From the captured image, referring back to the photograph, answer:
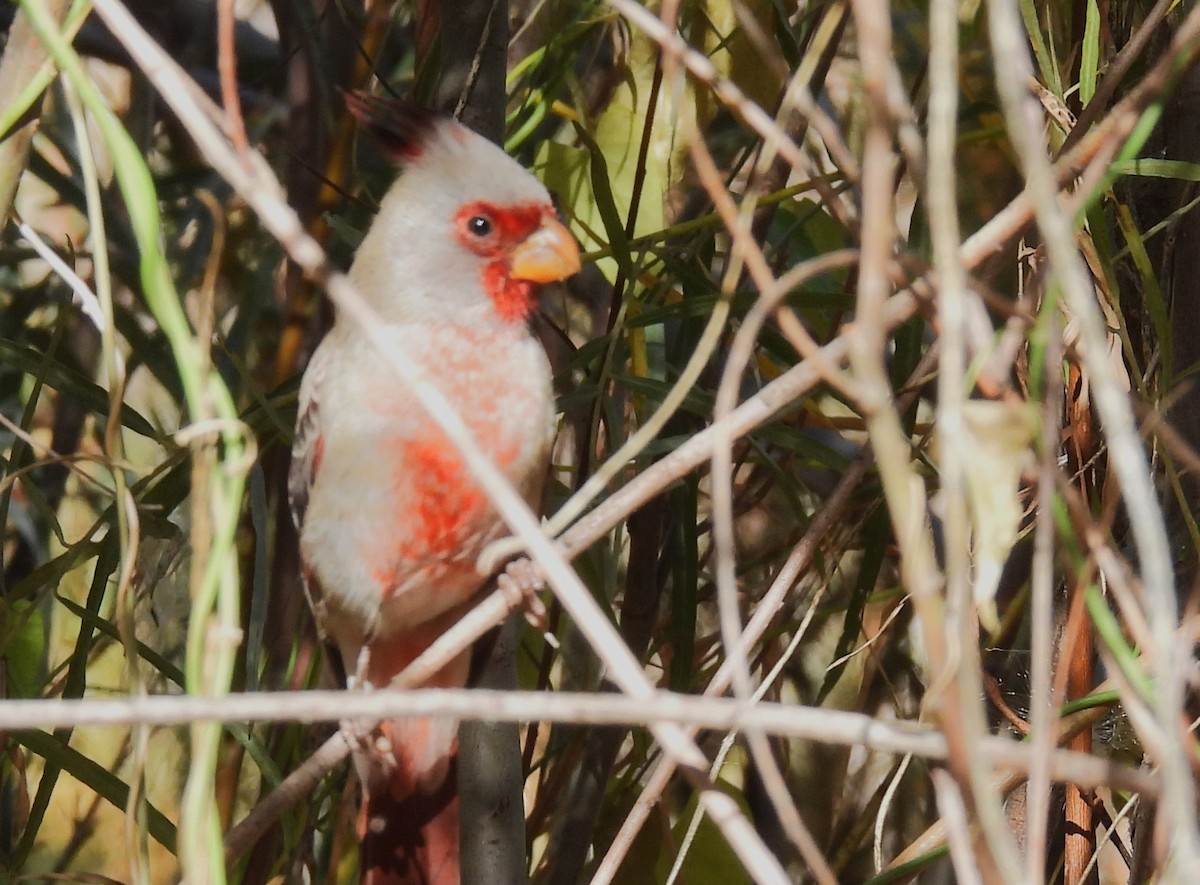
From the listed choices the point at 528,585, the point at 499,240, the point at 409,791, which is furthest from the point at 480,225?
the point at 409,791

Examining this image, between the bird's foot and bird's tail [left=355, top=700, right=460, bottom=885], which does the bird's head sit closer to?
the bird's foot

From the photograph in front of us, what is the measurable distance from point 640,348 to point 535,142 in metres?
0.58

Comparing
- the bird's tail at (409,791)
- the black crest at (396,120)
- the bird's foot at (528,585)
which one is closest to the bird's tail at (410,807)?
the bird's tail at (409,791)

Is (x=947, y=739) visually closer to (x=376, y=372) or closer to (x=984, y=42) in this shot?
(x=376, y=372)

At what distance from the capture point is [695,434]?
5.27 ft

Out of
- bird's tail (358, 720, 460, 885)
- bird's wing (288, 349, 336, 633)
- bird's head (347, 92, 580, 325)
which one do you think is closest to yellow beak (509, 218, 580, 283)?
bird's head (347, 92, 580, 325)

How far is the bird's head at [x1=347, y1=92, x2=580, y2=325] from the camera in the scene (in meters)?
1.87

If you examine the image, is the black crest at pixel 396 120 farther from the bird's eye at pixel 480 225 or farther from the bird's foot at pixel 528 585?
the bird's foot at pixel 528 585

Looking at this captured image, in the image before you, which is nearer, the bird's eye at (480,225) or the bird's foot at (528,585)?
the bird's foot at (528,585)

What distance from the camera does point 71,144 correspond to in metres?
2.52

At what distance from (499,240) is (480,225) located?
31mm

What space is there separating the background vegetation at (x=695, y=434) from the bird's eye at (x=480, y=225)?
155mm

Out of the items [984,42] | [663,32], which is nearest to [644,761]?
[984,42]

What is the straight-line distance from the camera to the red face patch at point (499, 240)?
191 cm
